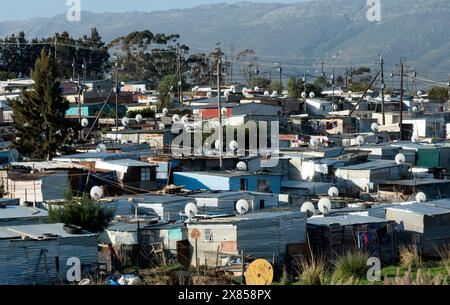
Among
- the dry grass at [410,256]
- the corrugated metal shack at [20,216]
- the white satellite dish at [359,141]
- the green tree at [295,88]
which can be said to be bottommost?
the dry grass at [410,256]

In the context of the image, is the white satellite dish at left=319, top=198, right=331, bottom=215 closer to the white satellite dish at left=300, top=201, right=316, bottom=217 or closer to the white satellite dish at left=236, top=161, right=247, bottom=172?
the white satellite dish at left=300, top=201, right=316, bottom=217

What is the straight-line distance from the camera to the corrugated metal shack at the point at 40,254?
1516cm

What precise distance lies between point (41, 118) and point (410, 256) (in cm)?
1813

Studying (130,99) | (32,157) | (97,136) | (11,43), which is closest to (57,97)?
(32,157)

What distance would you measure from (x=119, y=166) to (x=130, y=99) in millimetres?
29658

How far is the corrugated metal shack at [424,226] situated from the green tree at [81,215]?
6.26 metres

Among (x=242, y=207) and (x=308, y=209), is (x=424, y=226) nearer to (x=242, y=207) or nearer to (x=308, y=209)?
(x=308, y=209)

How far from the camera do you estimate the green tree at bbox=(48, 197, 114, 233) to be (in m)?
18.1

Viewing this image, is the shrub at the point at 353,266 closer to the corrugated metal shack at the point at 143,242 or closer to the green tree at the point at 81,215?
the corrugated metal shack at the point at 143,242

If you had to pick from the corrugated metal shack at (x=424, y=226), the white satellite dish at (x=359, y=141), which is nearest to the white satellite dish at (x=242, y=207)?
the corrugated metal shack at (x=424, y=226)

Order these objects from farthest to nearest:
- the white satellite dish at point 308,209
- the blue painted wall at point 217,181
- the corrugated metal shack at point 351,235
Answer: the blue painted wall at point 217,181, the white satellite dish at point 308,209, the corrugated metal shack at point 351,235

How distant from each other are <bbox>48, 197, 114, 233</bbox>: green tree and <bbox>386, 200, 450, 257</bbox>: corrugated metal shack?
626 centimetres

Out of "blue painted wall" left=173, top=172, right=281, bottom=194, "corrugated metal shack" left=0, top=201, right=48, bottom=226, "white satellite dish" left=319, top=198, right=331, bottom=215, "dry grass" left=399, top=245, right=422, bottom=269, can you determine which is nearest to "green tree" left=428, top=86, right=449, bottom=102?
"blue painted wall" left=173, top=172, right=281, bottom=194
